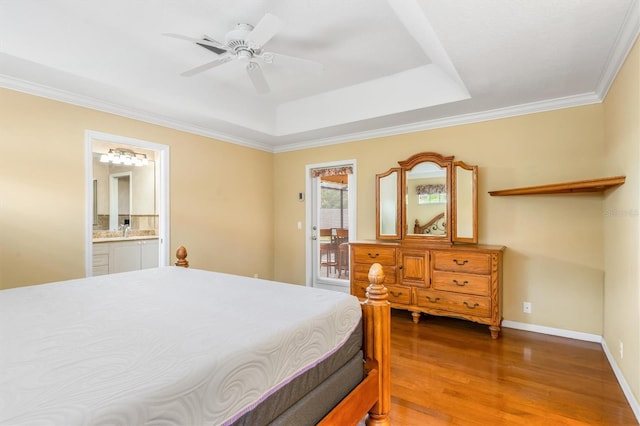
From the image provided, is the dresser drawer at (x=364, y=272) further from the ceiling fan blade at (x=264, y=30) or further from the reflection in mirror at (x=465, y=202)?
the ceiling fan blade at (x=264, y=30)

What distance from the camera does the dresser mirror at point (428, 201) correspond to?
11.9ft

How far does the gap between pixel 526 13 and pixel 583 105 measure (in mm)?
1870

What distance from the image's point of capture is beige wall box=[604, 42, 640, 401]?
6.56ft

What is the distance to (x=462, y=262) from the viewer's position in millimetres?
3312

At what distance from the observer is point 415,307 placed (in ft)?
11.8

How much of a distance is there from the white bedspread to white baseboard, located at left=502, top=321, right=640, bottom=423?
189cm

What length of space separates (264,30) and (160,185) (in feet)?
8.01

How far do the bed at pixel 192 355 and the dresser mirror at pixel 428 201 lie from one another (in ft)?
7.59

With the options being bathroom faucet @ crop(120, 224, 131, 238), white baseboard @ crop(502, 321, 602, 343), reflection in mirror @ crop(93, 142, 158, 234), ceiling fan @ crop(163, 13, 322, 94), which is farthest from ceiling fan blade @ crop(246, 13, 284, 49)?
bathroom faucet @ crop(120, 224, 131, 238)

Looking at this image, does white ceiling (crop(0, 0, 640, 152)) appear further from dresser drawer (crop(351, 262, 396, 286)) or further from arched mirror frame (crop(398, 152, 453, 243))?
dresser drawer (crop(351, 262, 396, 286))

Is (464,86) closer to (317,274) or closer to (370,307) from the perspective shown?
(370,307)

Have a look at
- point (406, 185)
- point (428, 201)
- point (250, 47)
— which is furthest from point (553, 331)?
point (250, 47)

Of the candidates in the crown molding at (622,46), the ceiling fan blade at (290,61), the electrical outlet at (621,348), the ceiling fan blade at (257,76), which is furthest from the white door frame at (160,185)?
the electrical outlet at (621,348)

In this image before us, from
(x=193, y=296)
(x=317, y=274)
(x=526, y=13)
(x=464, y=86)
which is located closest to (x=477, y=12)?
(x=526, y=13)
